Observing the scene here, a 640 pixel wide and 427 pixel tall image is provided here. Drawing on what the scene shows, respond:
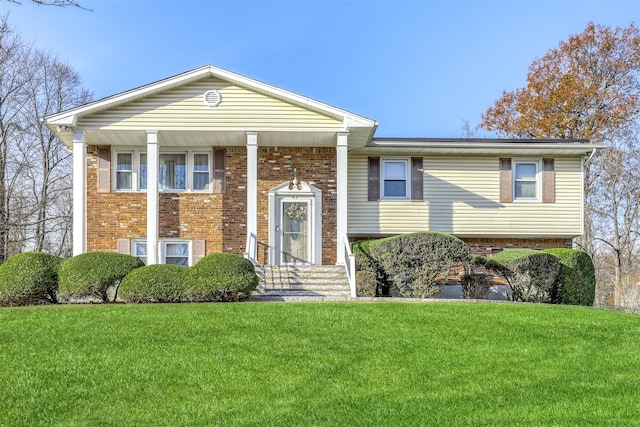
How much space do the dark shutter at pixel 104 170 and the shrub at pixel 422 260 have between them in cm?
832

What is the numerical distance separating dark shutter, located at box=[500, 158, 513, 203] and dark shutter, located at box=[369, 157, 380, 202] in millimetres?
3587

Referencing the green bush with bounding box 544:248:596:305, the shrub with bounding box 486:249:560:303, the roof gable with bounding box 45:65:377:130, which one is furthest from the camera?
the roof gable with bounding box 45:65:377:130

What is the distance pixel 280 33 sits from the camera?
13.8 metres

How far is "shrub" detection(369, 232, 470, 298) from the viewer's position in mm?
13289

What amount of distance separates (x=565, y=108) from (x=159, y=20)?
71.2ft

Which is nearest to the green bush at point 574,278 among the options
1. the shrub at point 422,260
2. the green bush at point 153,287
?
the shrub at point 422,260

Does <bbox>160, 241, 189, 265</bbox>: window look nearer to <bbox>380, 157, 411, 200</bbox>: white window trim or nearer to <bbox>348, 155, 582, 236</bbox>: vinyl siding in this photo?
<bbox>348, 155, 582, 236</bbox>: vinyl siding

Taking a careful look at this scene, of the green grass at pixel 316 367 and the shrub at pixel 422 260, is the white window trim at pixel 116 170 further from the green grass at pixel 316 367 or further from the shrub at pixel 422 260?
the shrub at pixel 422 260

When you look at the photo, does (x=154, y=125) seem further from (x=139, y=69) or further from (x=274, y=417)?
(x=274, y=417)

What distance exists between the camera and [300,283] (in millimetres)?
14812

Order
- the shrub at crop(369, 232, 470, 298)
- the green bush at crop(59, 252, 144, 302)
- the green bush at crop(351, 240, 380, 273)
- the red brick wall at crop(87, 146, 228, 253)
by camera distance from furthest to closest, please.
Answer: the red brick wall at crop(87, 146, 228, 253) < the green bush at crop(351, 240, 380, 273) < the shrub at crop(369, 232, 470, 298) < the green bush at crop(59, 252, 144, 302)

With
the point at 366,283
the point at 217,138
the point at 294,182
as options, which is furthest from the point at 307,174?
the point at 366,283

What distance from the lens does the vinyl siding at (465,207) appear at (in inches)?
702

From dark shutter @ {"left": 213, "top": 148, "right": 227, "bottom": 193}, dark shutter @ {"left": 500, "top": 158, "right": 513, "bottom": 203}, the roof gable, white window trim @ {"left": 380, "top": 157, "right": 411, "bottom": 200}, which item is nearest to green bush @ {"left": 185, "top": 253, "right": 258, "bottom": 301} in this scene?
dark shutter @ {"left": 213, "top": 148, "right": 227, "bottom": 193}
